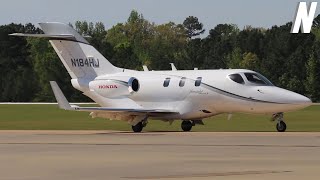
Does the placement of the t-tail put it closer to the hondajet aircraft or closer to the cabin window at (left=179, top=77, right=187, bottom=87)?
the hondajet aircraft

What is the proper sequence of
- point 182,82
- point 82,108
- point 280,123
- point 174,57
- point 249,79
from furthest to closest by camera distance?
point 174,57 → point 182,82 → point 249,79 → point 280,123 → point 82,108

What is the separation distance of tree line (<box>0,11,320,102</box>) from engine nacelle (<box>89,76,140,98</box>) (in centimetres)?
7414

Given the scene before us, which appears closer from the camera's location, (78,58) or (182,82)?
(182,82)

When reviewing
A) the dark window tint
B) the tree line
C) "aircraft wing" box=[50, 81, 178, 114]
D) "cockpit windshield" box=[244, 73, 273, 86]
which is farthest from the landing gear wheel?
the tree line

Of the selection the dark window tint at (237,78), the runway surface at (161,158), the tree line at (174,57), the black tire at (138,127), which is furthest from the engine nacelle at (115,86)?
the tree line at (174,57)

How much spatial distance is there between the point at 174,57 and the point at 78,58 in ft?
372

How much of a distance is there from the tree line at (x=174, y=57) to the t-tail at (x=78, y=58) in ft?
241

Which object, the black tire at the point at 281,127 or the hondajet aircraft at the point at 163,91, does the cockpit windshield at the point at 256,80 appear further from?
the black tire at the point at 281,127

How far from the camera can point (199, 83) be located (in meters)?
43.3

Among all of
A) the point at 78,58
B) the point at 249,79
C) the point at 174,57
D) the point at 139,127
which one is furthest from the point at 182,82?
the point at 174,57

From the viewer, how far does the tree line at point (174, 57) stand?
127 meters

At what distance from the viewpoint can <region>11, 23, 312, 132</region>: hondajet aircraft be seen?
41.5 meters

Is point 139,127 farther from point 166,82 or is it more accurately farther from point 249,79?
point 249,79

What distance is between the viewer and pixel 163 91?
147 feet
